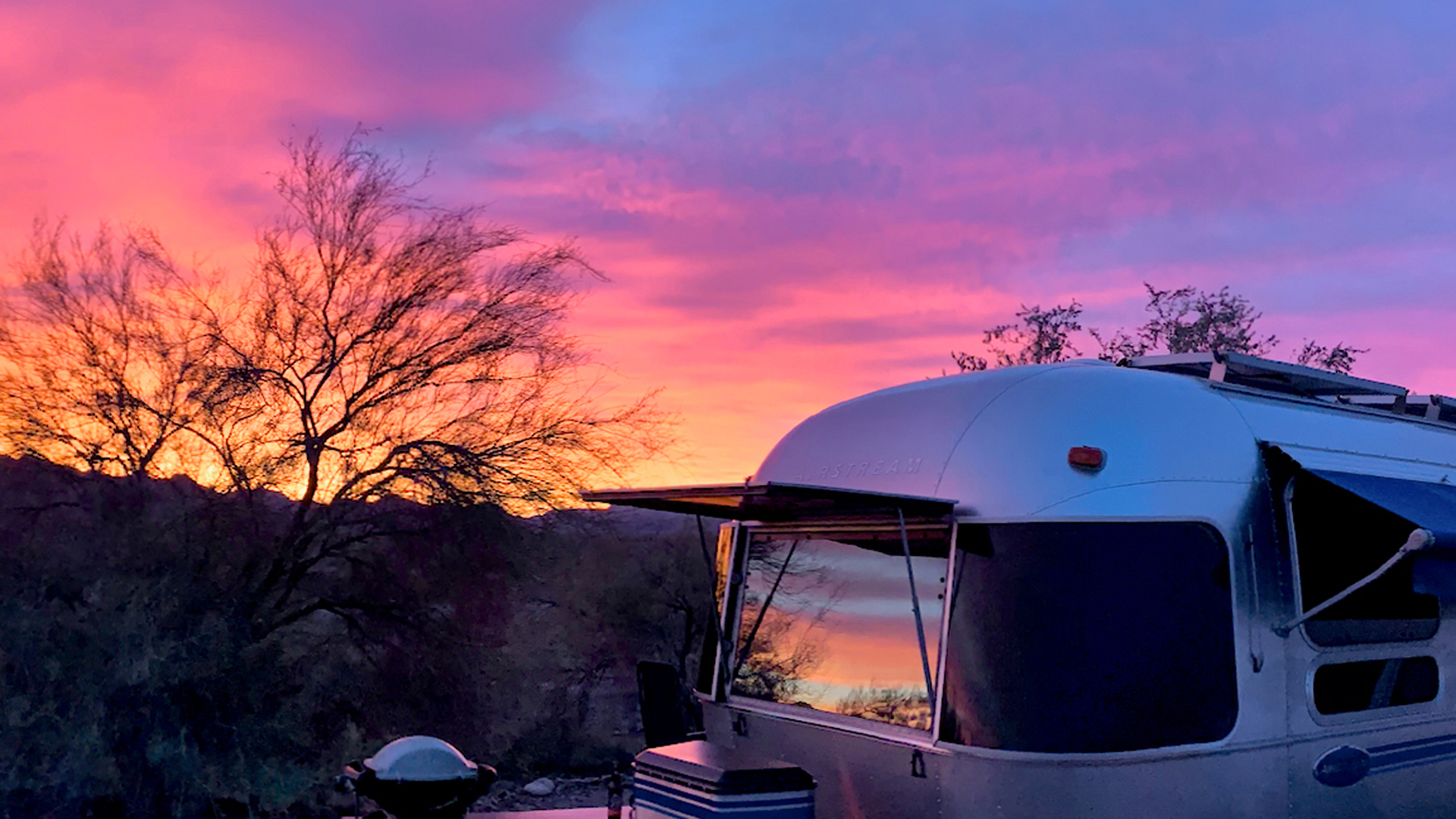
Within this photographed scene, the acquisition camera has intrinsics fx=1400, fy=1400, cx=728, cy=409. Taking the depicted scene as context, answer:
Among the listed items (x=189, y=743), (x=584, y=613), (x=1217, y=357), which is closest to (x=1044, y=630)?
(x=1217, y=357)

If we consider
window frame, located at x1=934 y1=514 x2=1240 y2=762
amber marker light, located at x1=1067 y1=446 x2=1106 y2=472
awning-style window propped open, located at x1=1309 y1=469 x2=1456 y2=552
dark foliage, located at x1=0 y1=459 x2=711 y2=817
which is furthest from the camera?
dark foliage, located at x1=0 y1=459 x2=711 y2=817

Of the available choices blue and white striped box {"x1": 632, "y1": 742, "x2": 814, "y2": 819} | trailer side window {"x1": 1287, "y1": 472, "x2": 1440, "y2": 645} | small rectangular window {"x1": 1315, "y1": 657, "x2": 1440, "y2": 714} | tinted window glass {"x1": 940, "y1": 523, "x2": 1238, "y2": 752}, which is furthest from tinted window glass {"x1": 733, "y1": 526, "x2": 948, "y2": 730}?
small rectangular window {"x1": 1315, "y1": 657, "x2": 1440, "y2": 714}

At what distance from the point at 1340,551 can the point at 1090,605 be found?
4.63 feet

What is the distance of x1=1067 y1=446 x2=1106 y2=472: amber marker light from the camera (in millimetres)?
5340

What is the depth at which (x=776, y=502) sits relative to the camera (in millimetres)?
5637

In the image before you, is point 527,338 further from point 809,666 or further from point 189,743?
point 809,666

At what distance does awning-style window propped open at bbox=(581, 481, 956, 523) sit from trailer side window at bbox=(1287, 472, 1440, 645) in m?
1.55

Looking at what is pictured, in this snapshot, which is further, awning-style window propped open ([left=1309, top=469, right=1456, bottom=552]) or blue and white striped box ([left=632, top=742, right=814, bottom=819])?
awning-style window propped open ([left=1309, top=469, right=1456, bottom=552])

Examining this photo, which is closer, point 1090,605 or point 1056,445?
point 1090,605

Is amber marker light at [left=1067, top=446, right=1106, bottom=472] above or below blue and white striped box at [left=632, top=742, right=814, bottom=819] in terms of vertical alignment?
above

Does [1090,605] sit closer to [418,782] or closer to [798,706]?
[798,706]

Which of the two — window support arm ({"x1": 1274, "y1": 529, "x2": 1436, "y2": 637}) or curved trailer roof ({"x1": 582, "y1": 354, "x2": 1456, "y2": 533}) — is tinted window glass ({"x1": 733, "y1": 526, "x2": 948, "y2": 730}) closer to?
curved trailer roof ({"x1": 582, "y1": 354, "x2": 1456, "y2": 533})

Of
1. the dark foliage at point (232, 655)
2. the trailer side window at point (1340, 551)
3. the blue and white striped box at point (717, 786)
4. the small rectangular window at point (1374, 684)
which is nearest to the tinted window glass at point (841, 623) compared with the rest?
the blue and white striped box at point (717, 786)

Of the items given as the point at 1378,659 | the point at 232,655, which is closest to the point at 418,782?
the point at 1378,659
